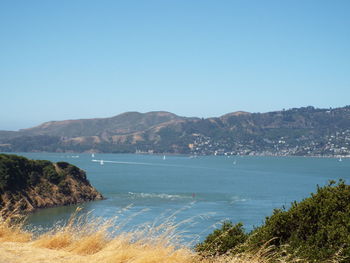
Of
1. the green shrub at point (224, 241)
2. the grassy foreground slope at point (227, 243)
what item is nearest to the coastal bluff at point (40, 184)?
the grassy foreground slope at point (227, 243)

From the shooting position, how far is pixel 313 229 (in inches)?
330

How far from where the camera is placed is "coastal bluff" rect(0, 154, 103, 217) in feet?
260

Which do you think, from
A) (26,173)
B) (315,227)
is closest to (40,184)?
(26,173)

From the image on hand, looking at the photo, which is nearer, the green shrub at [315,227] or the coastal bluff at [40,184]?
the green shrub at [315,227]

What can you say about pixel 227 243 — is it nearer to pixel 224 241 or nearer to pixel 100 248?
pixel 224 241

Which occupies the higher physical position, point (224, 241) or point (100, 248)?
point (100, 248)

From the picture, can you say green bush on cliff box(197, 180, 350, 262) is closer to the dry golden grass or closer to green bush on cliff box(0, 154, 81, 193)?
the dry golden grass

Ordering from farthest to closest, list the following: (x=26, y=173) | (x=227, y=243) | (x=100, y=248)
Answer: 1. (x=26, y=173)
2. (x=227, y=243)
3. (x=100, y=248)

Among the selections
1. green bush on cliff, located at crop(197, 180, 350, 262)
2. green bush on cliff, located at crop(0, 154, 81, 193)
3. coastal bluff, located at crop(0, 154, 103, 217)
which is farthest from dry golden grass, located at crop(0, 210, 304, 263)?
green bush on cliff, located at crop(0, 154, 81, 193)

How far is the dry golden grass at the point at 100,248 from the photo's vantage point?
24.4 feet

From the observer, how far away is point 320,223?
8.33 meters

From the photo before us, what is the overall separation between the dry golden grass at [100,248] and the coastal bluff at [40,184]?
7003cm

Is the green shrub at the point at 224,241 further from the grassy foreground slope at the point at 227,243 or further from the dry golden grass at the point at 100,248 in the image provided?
the dry golden grass at the point at 100,248

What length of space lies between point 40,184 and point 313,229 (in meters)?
84.0
